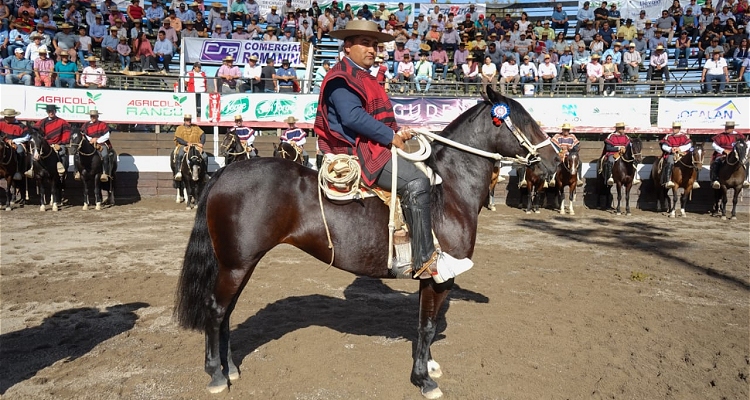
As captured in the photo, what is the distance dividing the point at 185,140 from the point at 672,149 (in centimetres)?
1430

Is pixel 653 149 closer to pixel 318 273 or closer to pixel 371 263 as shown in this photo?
pixel 318 273

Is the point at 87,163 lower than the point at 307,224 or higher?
higher

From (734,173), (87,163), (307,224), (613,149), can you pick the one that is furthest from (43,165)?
(734,173)

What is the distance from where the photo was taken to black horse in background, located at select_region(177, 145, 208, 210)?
14289 mm

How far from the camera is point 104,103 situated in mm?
15914

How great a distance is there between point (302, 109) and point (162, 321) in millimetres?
12097

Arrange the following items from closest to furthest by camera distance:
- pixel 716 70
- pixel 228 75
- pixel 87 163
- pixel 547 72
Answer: pixel 87 163 < pixel 228 75 < pixel 716 70 < pixel 547 72

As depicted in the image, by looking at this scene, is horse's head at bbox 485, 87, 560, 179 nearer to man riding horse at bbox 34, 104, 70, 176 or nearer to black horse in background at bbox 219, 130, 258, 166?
black horse in background at bbox 219, 130, 258, 166

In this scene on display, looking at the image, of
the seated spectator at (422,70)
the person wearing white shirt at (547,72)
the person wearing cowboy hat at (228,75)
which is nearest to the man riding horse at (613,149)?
the person wearing white shirt at (547,72)

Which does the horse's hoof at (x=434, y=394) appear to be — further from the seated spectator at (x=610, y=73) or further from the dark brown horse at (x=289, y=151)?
the seated spectator at (x=610, y=73)

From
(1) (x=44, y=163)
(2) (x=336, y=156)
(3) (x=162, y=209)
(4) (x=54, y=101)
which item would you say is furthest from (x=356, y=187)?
(4) (x=54, y=101)

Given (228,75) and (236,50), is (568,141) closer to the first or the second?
(228,75)

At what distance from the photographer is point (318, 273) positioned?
25.0 ft

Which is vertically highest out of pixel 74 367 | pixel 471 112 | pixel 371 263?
pixel 471 112
